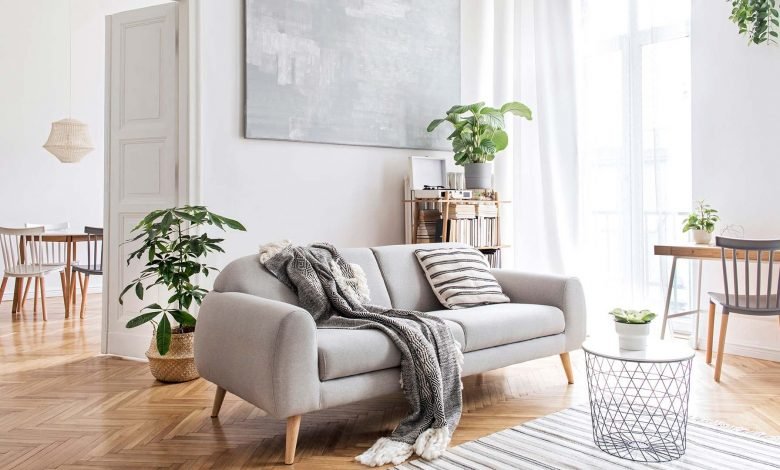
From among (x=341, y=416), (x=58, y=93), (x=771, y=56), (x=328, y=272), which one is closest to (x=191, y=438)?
(x=341, y=416)

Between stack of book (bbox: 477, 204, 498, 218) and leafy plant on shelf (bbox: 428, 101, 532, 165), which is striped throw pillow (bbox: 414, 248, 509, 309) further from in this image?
leafy plant on shelf (bbox: 428, 101, 532, 165)

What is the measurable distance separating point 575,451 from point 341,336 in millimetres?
1017

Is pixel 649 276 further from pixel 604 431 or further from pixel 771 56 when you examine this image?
pixel 604 431

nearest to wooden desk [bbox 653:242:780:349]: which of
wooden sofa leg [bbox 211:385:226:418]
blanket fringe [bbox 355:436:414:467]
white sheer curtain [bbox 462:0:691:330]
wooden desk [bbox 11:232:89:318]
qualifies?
white sheer curtain [bbox 462:0:691:330]

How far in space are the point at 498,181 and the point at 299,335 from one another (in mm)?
3413

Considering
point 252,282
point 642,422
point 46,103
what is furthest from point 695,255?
point 46,103

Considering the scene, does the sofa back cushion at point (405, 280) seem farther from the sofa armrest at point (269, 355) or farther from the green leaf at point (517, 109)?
the green leaf at point (517, 109)

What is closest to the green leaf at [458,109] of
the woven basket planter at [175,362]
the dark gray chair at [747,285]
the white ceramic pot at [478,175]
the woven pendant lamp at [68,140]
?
the white ceramic pot at [478,175]

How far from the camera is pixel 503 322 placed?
3.09 meters

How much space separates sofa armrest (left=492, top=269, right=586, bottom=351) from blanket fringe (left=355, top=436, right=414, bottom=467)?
50.5 inches

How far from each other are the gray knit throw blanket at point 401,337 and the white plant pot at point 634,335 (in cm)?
69

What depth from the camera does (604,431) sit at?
2742 millimetres

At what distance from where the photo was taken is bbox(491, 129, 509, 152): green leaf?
198 inches

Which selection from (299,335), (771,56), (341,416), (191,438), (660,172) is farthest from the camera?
(660,172)
